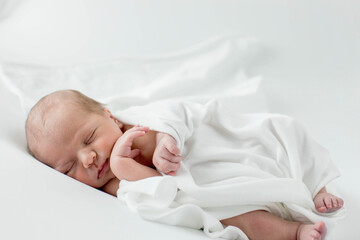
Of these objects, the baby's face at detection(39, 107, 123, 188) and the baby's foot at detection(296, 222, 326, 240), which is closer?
the baby's foot at detection(296, 222, 326, 240)

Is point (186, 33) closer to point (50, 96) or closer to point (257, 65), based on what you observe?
point (257, 65)

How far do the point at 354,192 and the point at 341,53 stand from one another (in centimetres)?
94

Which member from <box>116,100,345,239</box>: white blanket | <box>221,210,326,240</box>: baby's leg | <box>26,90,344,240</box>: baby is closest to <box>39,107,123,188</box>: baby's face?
<box>26,90,344,240</box>: baby

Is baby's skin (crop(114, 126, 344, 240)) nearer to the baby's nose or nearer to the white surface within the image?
the baby's nose

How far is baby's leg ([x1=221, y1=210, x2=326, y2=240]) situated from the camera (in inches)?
54.2

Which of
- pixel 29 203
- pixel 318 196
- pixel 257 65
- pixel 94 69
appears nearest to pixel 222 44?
pixel 257 65

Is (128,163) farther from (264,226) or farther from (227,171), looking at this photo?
(264,226)

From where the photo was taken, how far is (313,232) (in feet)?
4.32

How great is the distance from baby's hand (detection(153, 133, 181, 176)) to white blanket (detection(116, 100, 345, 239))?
3cm

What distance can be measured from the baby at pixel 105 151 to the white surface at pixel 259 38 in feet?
0.45

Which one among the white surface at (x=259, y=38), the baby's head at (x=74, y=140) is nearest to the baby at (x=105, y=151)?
the baby's head at (x=74, y=140)

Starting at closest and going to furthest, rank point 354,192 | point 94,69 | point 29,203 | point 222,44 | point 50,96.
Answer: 1. point 29,203
2. point 50,96
3. point 354,192
4. point 94,69
5. point 222,44

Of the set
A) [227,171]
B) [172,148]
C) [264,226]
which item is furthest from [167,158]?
[264,226]

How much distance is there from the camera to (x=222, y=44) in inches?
104
